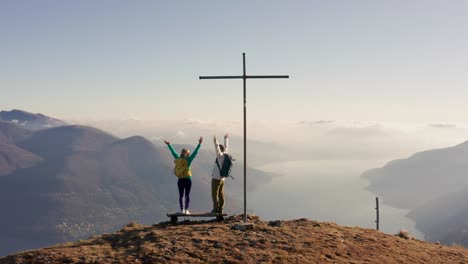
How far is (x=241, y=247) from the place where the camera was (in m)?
16.2

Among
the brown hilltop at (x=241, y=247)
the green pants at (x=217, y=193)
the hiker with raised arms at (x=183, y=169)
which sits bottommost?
the brown hilltop at (x=241, y=247)

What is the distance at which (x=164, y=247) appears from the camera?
1590 cm

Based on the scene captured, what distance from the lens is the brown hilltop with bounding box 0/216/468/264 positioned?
1525cm

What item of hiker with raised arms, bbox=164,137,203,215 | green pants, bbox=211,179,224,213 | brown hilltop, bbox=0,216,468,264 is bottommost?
brown hilltop, bbox=0,216,468,264

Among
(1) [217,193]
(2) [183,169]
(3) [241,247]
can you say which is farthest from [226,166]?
(3) [241,247]

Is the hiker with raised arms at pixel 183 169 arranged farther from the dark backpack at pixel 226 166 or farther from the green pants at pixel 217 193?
the dark backpack at pixel 226 166

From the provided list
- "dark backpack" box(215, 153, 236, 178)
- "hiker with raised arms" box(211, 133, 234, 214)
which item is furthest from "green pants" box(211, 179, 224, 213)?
"dark backpack" box(215, 153, 236, 178)

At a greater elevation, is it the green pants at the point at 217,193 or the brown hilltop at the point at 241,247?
the green pants at the point at 217,193

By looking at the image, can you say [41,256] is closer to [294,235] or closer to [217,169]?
[217,169]

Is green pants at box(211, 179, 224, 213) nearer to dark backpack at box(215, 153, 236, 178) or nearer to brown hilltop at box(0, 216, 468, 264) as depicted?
dark backpack at box(215, 153, 236, 178)

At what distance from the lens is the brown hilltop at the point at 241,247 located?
1525cm

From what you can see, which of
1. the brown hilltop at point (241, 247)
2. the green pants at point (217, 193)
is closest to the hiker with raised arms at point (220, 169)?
the green pants at point (217, 193)

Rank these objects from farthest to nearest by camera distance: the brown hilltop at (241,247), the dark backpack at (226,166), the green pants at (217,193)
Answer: the green pants at (217,193) → the dark backpack at (226,166) → the brown hilltop at (241,247)

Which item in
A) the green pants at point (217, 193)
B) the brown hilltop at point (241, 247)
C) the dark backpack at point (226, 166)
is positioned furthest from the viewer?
the green pants at point (217, 193)
